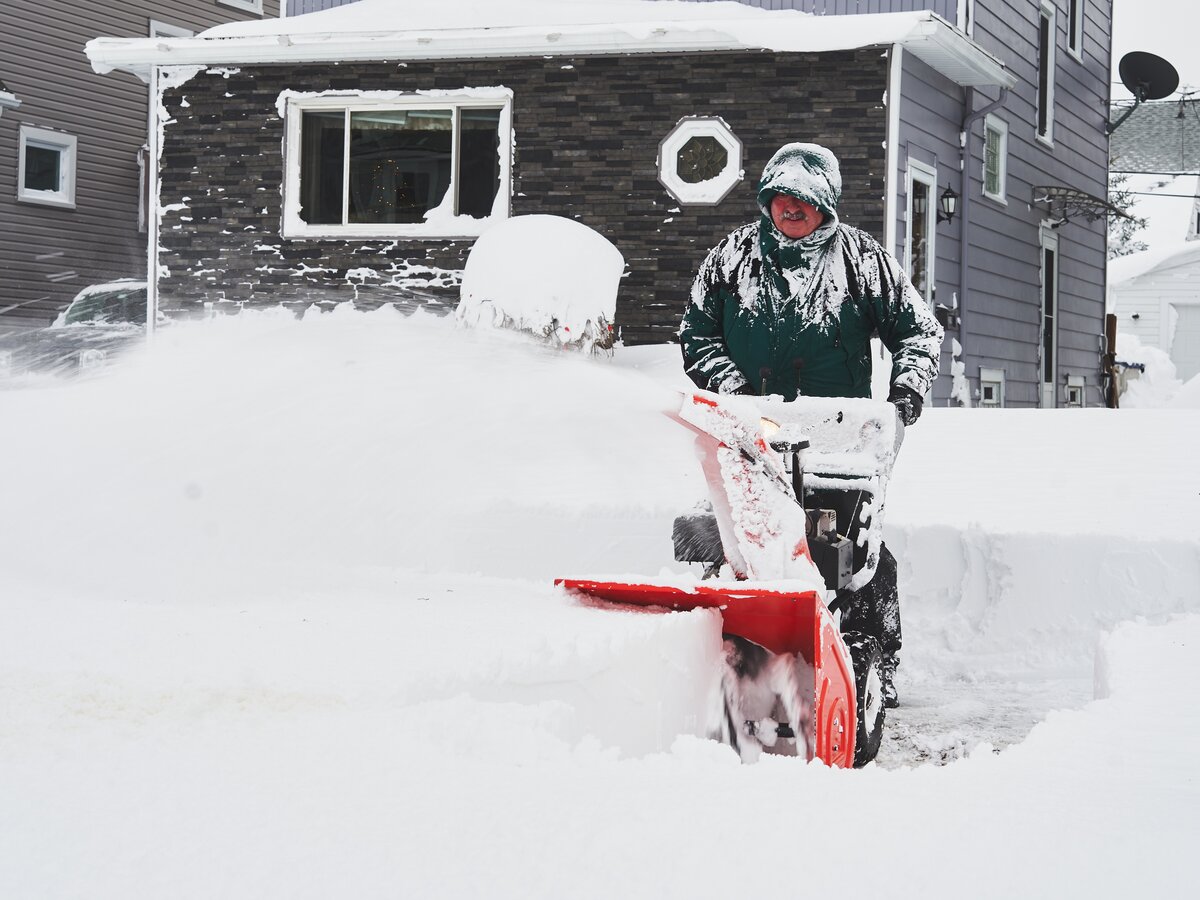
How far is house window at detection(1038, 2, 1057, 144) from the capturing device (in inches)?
640

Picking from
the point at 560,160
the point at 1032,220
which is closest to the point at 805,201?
the point at 560,160

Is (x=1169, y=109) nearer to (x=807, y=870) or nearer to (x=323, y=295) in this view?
(x=323, y=295)

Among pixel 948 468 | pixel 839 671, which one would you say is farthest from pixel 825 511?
pixel 948 468

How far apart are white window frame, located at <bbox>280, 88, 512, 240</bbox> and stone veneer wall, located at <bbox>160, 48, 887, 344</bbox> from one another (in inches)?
3.6

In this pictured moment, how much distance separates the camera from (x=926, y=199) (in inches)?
505

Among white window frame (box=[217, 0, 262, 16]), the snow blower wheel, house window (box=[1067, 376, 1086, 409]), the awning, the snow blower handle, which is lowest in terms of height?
the snow blower wheel

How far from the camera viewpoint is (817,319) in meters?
4.03

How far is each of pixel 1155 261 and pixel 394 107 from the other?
22.3m

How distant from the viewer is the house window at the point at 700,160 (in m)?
12.0

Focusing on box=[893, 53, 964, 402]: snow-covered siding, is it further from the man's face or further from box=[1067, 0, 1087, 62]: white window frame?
the man's face

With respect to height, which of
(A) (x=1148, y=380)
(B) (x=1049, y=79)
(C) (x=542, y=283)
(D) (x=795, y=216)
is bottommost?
(D) (x=795, y=216)

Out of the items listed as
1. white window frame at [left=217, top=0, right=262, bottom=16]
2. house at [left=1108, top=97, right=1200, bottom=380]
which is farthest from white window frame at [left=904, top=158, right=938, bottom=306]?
white window frame at [left=217, top=0, right=262, bottom=16]

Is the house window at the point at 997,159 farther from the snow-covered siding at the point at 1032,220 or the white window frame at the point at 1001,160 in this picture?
the snow-covered siding at the point at 1032,220

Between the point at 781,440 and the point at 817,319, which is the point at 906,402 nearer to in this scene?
the point at 817,319
